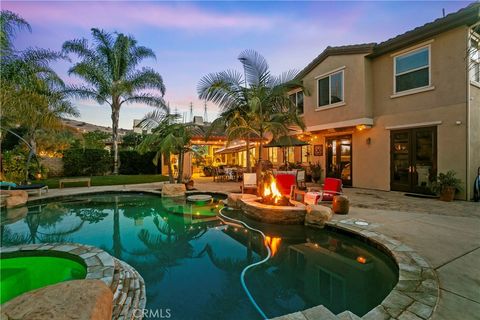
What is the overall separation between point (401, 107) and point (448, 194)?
408cm

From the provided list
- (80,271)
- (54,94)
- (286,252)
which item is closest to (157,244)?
(80,271)

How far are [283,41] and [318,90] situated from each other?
3.39 meters

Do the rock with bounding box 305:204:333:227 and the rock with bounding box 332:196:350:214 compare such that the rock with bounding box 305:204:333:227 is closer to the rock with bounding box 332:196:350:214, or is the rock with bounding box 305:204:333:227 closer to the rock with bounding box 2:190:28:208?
the rock with bounding box 332:196:350:214

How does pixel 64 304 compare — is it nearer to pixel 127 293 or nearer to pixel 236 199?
pixel 127 293

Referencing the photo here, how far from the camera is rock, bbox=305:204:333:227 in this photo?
20.8 feet

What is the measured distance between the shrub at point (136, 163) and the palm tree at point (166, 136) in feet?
23.9

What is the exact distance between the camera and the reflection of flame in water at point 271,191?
765 centimetres

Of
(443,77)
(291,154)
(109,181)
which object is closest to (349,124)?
(443,77)

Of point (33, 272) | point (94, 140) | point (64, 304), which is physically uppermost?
point (94, 140)

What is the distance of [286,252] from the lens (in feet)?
17.5

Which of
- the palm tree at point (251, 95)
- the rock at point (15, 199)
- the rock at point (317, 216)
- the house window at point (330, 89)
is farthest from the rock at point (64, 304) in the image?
the house window at point (330, 89)

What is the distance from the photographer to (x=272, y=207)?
7.03 m

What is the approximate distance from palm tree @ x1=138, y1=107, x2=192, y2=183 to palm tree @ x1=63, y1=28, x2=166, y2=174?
4745 mm

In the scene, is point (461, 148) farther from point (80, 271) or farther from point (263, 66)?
point (80, 271)
